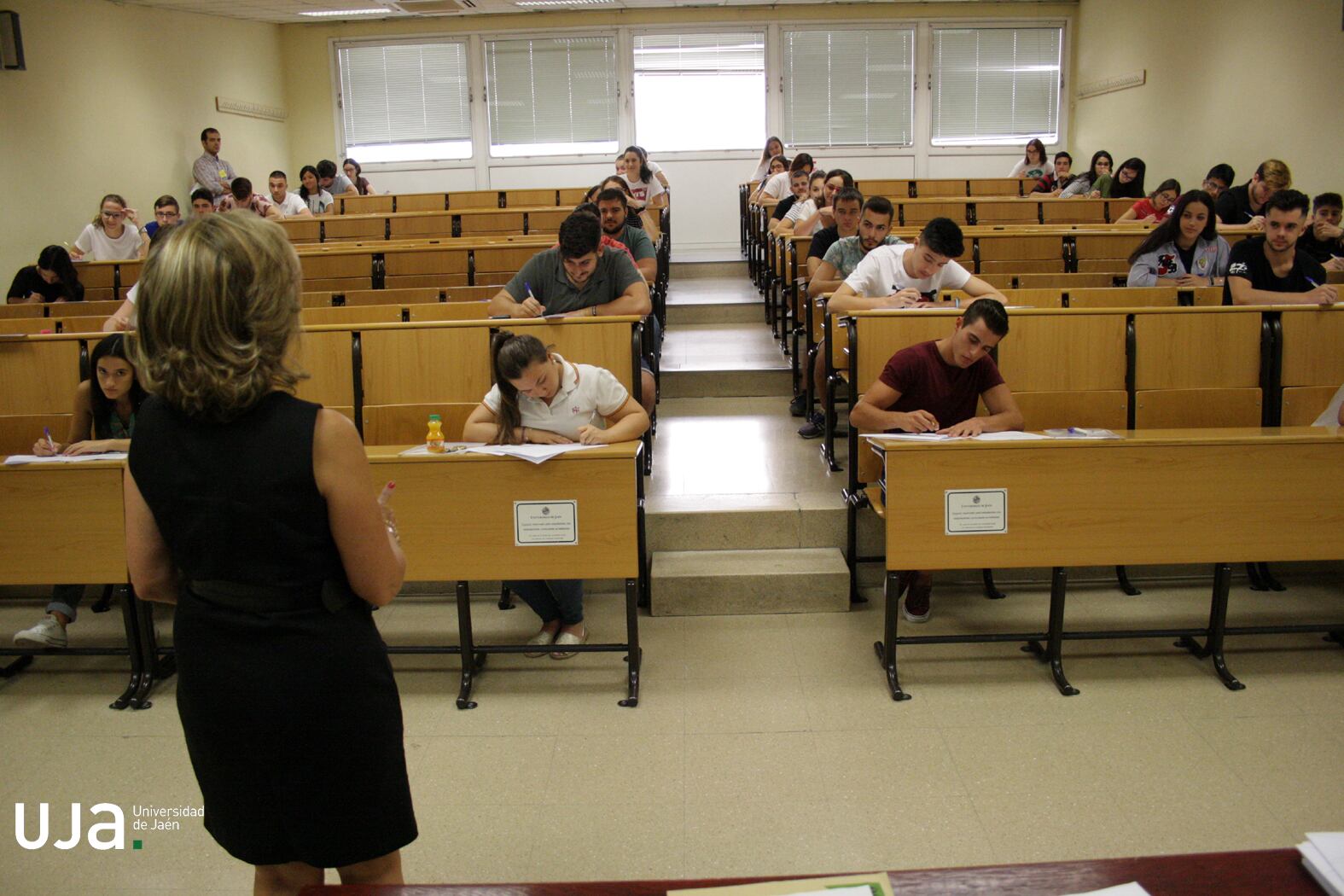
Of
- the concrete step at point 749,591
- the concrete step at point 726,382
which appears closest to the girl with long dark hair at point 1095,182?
the concrete step at point 726,382

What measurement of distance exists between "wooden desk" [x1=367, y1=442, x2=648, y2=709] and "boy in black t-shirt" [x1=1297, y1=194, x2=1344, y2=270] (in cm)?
467

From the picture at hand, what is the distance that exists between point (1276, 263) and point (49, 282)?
6508 mm

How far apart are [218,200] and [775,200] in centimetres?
498

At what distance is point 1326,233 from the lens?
18.0ft

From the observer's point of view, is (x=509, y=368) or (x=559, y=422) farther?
(x=559, y=422)

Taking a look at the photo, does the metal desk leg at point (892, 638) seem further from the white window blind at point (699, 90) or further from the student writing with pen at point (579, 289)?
the white window blind at point (699, 90)

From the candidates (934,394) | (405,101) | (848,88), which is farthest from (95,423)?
(848,88)

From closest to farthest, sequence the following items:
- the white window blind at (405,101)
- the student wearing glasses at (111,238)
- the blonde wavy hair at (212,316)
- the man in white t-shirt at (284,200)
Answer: the blonde wavy hair at (212,316), the student wearing glasses at (111,238), the man in white t-shirt at (284,200), the white window blind at (405,101)

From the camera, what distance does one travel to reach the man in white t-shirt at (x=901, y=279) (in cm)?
411

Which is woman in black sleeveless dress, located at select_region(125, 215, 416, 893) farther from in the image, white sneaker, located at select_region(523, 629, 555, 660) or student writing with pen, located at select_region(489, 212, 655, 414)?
student writing with pen, located at select_region(489, 212, 655, 414)

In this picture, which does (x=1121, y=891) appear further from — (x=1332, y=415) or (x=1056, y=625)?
(x=1332, y=415)

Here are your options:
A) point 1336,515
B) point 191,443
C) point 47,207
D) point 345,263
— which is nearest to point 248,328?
point 191,443

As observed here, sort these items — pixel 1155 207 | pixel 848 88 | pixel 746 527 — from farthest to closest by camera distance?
1. pixel 848 88
2. pixel 1155 207
3. pixel 746 527

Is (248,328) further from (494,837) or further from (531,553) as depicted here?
(531,553)
